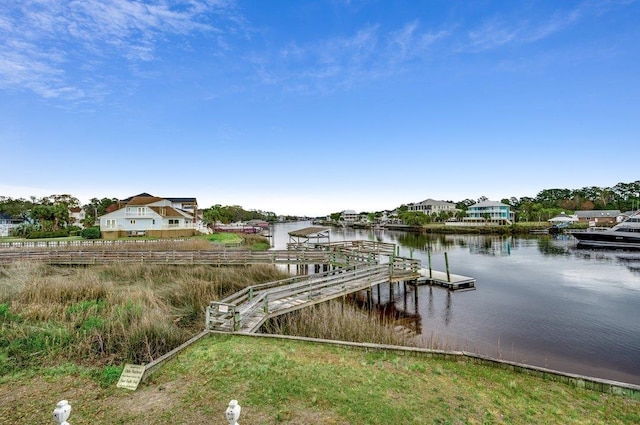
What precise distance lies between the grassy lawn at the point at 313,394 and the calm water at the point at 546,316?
464 cm

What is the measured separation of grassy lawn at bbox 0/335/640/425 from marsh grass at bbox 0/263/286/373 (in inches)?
51.9

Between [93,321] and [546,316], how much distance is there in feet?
69.7

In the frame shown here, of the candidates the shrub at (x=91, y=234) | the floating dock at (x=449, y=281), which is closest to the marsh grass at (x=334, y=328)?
the floating dock at (x=449, y=281)

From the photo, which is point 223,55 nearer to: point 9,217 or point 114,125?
point 114,125

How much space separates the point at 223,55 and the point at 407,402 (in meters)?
31.2

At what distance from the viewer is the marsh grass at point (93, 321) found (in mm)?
8094

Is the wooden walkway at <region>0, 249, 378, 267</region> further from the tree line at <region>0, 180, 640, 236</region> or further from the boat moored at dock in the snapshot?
the boat moored at dock

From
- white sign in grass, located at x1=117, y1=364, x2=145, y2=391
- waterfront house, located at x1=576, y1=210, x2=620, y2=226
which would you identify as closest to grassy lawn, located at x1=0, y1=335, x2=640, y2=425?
white sign in grass, located at x1=117, y1=364, x2=145, y2=391

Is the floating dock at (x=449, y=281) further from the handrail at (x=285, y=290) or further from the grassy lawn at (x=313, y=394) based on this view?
the grassy lawn at (x=313, y=394)

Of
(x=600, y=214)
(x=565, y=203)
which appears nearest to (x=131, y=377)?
(x=600, y=214)

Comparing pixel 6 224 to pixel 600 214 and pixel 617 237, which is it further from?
pixel 600 214

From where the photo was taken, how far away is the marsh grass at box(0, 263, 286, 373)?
8094 millimetres

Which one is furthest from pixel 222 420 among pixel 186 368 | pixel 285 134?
pixel 285 134

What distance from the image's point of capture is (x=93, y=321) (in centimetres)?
976
